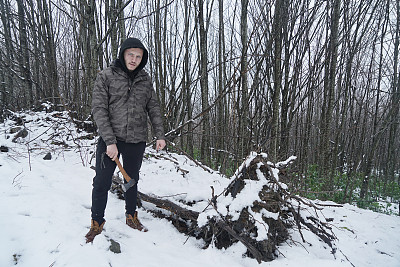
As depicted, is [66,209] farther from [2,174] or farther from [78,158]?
[78,158]

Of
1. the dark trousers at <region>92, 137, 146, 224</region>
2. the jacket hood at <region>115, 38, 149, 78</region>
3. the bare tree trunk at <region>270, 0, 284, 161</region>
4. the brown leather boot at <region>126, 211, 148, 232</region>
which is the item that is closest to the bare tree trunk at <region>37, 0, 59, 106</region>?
the jacket hood at <region>115, 38, 149, 78</region>

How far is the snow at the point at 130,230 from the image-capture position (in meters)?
1.53

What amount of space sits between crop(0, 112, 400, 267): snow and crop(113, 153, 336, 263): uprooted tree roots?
46mm

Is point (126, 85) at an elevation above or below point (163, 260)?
above

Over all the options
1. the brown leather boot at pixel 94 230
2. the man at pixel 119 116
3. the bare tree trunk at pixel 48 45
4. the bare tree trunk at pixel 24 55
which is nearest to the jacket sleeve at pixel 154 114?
the man at pixel 119 116

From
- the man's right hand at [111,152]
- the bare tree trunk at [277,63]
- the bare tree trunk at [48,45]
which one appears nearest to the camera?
the man's right hand at [111,152]

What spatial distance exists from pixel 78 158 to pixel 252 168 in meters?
3.56

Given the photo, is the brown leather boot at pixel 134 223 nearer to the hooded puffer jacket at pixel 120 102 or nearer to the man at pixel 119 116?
the man at pixel 119 116

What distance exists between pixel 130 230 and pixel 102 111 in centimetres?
113

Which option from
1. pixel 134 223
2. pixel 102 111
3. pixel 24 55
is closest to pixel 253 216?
pixel 134 223

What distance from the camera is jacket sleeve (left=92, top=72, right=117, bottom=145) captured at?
1.72 meters

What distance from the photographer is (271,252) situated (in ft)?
5.79

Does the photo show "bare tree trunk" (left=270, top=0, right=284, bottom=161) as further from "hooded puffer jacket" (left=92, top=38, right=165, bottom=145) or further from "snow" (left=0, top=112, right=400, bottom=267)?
"hooded puffer jacket" (left=92, top=38, right=165, bottom=145)

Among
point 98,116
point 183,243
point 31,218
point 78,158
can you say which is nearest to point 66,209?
point 31,218
